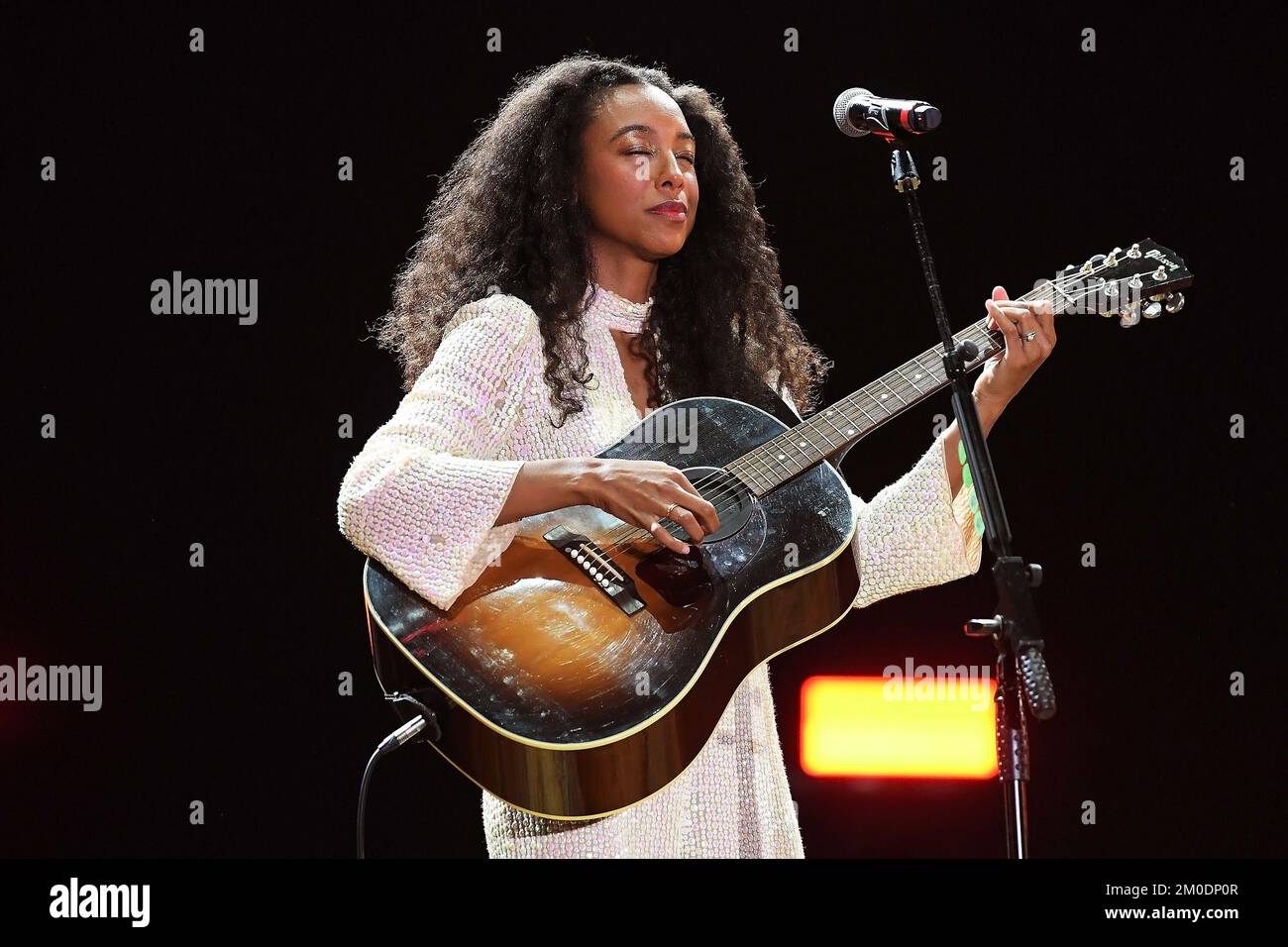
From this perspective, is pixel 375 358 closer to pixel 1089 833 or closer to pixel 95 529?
pixel 95 529

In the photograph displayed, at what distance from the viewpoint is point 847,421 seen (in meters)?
2.62

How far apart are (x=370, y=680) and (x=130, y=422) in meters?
0.89

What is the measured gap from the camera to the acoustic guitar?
213 centimetres

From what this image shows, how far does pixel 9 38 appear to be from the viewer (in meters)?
3.54

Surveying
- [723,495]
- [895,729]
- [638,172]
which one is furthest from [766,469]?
[895,729]

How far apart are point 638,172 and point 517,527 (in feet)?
2.51

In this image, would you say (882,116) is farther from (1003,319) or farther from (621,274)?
(621,274)

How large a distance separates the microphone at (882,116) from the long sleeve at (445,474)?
71 centimetres

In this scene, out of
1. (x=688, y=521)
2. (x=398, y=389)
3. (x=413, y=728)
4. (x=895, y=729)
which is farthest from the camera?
(x=895, y=729)

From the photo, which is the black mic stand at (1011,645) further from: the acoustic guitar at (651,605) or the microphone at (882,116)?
the microphone at (882,116)

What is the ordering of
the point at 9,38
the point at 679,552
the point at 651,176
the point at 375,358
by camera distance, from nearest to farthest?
the point at 679,552, the point at 651,176, the point at 9,38, the point at 375,358

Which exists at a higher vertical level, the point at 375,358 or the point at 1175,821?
the point at 375,358

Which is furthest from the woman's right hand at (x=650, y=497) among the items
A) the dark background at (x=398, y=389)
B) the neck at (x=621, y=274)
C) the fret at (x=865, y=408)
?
the dark background at (x=398, y=389)

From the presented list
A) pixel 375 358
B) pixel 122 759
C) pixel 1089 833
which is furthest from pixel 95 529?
pixel 1089 833
